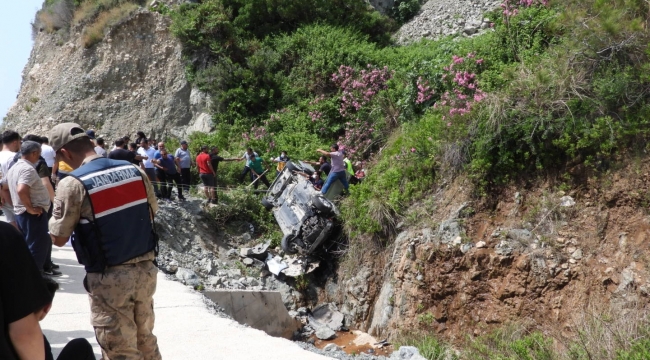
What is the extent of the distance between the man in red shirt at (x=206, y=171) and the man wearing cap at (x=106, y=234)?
9.69 metres

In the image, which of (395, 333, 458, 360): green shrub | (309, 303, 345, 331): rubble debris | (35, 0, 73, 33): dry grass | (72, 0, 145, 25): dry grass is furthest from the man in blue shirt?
(35, 0, 73, 33): dry grass

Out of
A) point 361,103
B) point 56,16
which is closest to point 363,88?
point 361,103

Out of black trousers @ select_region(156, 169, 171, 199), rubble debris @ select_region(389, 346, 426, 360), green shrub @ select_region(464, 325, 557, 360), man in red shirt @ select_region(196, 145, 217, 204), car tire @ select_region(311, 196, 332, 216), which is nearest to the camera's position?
green shrub @ select_region(464, 325, 557, 360)

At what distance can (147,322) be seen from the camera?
3928 millimetres

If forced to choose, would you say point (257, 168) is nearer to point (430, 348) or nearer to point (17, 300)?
point (430, 348)

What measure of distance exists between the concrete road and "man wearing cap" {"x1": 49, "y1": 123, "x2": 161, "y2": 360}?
5.12 ft

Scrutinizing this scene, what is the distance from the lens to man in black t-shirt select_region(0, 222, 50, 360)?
2.27 meters

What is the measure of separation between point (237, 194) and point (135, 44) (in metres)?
9.60

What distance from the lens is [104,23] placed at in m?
20.6

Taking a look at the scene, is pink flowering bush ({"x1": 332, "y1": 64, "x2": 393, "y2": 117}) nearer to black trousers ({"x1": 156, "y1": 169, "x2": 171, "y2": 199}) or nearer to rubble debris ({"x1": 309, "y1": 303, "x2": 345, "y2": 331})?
black trousers ({"x1": 156, "y1": 169, "x2": 171, "y2": 199})

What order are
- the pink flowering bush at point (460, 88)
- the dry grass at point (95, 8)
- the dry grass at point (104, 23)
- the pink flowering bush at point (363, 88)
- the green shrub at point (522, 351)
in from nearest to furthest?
the green shrub at point (522, 351) → the pink flowering bush at point (460, 88) → the pink flowering bush at point (363, 88) → the dry grass at point (104, 23) → the dry grass at point (95, 8)

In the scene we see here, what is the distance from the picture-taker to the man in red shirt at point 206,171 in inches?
531

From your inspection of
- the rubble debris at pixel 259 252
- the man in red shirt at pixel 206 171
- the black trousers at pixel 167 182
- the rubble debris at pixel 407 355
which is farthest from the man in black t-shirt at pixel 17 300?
the man in red shirt at pixel 206 171

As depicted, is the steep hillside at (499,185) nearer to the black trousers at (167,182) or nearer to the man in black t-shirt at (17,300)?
the black trousers at (167,182)
